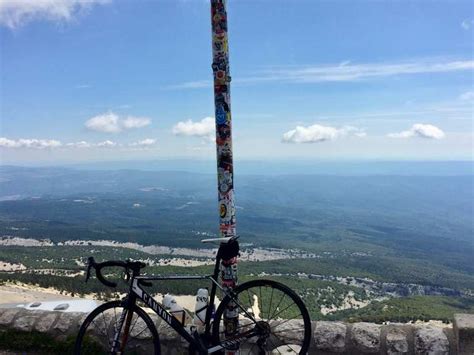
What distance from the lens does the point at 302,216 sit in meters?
188

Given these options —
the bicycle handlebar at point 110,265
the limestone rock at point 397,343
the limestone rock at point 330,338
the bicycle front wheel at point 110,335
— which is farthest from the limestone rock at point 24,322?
the limestone rock at point 397,343

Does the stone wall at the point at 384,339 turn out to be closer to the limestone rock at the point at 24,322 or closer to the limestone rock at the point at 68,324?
the limestone rock at the point at 68,324

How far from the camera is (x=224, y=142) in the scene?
12.1ft

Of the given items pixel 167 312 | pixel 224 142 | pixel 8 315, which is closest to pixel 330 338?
pixel 167 312

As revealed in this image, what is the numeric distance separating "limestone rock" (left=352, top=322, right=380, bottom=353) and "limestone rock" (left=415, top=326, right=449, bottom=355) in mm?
350

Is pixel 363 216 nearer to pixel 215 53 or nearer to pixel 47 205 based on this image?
pixel 47 205

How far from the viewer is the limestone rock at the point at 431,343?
3758 mm

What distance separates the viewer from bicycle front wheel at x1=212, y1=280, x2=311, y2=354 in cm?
345

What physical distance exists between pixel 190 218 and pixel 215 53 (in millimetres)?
145433

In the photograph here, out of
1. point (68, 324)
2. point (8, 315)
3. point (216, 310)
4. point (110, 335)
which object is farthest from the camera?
point (8, 315)

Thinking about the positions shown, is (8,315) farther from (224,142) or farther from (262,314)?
(224,142)

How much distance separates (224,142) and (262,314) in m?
1.65

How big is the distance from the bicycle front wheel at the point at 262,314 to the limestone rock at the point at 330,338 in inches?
9.4

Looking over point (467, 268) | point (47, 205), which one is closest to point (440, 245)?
point (467, 268)
